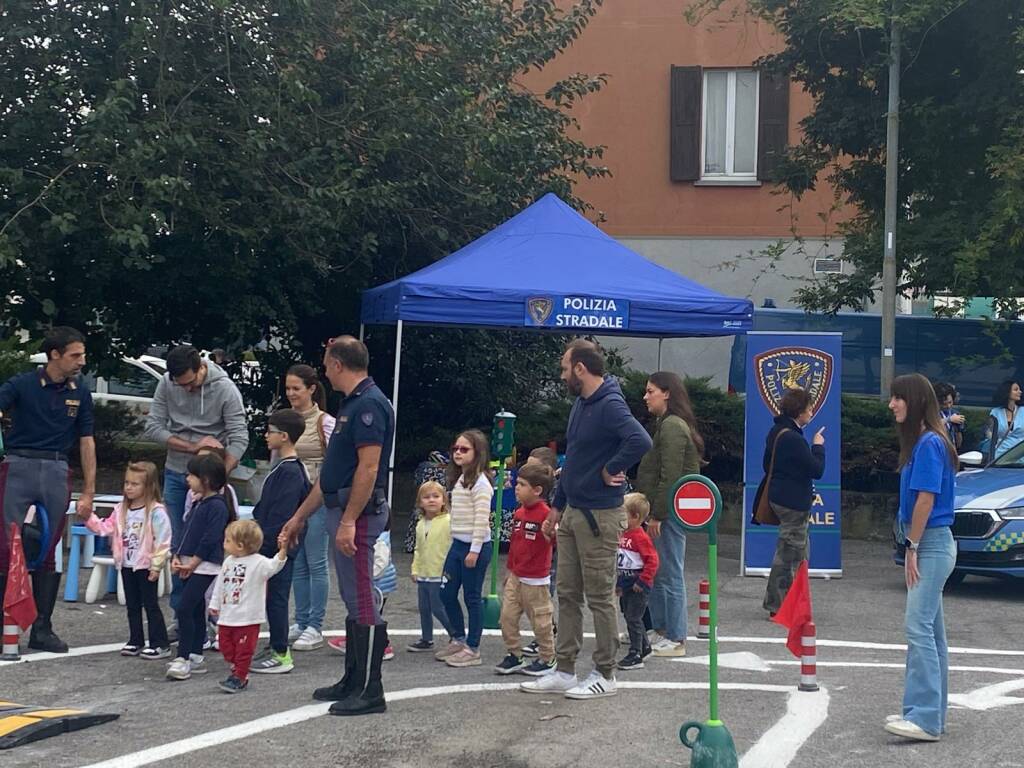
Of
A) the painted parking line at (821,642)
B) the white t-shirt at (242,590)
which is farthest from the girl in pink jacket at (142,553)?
the white t-shirt at (242,590)

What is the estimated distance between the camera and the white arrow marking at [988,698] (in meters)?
7.84

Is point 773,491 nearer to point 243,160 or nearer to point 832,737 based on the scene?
point 832,737

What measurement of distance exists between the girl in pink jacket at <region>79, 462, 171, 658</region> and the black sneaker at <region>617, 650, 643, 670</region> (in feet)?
9.22

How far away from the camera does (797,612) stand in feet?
26.0

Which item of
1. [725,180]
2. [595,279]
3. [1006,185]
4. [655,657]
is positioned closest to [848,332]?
[725,180]

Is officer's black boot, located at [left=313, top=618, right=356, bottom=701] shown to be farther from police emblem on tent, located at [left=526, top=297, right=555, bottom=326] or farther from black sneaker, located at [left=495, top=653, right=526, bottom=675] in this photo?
police emblem on tent, located at [left=526, top=297, right=555, bottom=326]

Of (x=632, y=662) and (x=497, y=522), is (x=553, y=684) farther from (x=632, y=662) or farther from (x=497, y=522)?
(x=497, y=522)

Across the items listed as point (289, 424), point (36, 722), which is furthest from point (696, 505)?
point (36, 722)

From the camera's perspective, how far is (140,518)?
905 centimetres

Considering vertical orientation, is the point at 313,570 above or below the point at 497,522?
below

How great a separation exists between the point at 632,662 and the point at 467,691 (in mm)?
1275

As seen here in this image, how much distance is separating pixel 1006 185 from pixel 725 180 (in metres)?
9.51

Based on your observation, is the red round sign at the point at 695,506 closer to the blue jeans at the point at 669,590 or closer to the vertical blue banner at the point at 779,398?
the blue jeans at the point at 669,590

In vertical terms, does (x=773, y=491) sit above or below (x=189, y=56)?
below
